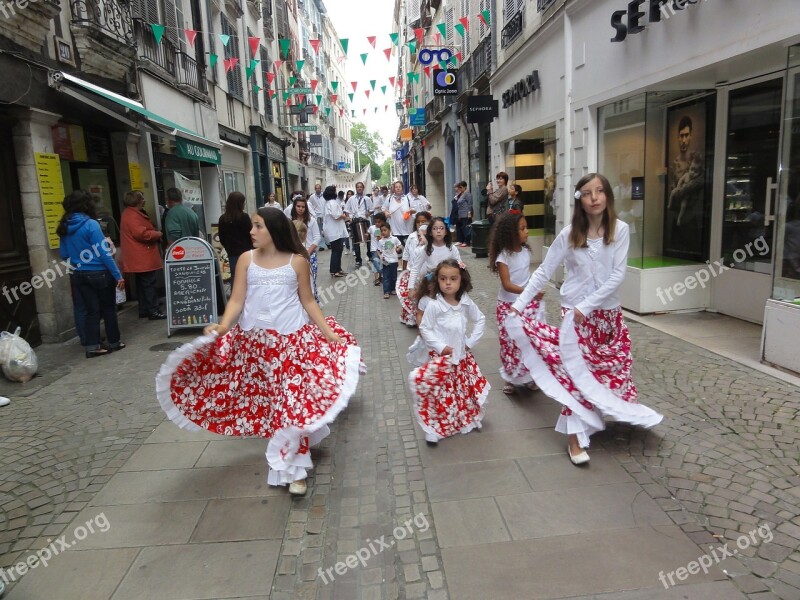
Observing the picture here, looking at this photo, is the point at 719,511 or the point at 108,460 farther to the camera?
the point at 108,460

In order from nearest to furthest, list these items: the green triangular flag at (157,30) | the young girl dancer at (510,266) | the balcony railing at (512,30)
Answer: the young girl dancer at (510,266)
the green triangular flag at (157,30)
the balcony railing at (512,30)

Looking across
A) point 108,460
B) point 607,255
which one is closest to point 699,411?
point 607,255

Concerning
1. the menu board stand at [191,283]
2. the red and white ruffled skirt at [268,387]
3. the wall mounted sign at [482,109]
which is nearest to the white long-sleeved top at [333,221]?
the menu board stand at [191,283]

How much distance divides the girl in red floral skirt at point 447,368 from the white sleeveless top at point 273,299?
3.15 ft

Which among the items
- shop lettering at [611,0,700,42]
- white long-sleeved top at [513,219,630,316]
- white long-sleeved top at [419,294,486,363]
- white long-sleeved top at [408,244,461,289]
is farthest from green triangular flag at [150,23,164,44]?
white long-sleeved top at [513,219,630,316]

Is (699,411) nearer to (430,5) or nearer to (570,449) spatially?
(570,449)

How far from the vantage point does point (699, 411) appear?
14.8 feet

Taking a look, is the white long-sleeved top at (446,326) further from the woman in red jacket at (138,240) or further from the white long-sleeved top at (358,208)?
the white long-sleeved top at (358,208)

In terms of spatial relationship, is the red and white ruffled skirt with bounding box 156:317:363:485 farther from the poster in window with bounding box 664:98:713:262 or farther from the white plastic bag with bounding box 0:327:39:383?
the poster in window with bounding box 664:98:713:262

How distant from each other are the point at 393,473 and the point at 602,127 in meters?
7.12

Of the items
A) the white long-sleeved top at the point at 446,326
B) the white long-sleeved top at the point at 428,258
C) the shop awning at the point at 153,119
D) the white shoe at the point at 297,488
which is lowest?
the white shoe at the point at 297,488

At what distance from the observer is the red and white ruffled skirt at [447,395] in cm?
406

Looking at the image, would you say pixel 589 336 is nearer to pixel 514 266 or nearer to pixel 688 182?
pixel 514 266

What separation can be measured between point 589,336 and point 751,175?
439 centimetres
